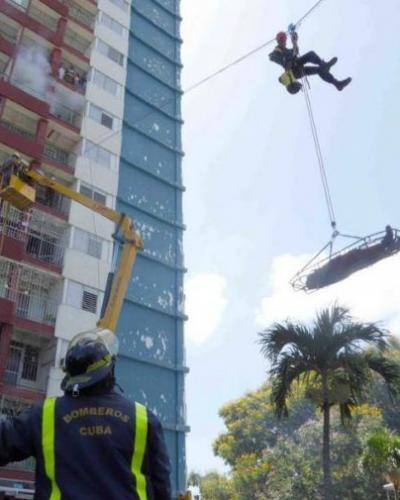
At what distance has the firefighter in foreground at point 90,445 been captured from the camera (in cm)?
233

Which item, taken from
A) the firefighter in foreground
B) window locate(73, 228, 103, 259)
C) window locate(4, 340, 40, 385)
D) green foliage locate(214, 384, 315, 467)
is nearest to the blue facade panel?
window locate(73, 228, 103, 259)

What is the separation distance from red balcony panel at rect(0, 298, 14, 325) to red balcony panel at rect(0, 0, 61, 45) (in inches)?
561

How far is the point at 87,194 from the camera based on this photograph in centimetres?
2653

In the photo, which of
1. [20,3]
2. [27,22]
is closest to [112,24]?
[20,3]

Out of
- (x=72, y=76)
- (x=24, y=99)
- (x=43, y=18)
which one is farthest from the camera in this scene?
(x=43, y=18)

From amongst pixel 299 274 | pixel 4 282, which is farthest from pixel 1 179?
pixel 299 274

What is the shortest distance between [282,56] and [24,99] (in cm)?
1664

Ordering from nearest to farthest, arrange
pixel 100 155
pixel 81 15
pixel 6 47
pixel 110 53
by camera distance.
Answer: pixel 6 47
pixel 100 155
pixel 110 53
pixel 81 15

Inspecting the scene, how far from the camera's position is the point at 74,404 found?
2.50 meters

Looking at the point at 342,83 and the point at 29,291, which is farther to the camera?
the point at 29,291

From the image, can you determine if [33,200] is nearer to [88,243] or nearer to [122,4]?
[88,243]

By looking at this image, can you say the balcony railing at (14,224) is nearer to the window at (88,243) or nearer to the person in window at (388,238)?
the window at (88,243)

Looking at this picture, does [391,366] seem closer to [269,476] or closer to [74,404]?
[74,404]

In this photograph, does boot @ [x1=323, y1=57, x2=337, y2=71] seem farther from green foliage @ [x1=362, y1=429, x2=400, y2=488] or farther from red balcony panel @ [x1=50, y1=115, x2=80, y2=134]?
red balcony panel @ [x1=50, y1=115, x2=80, y2=134]
